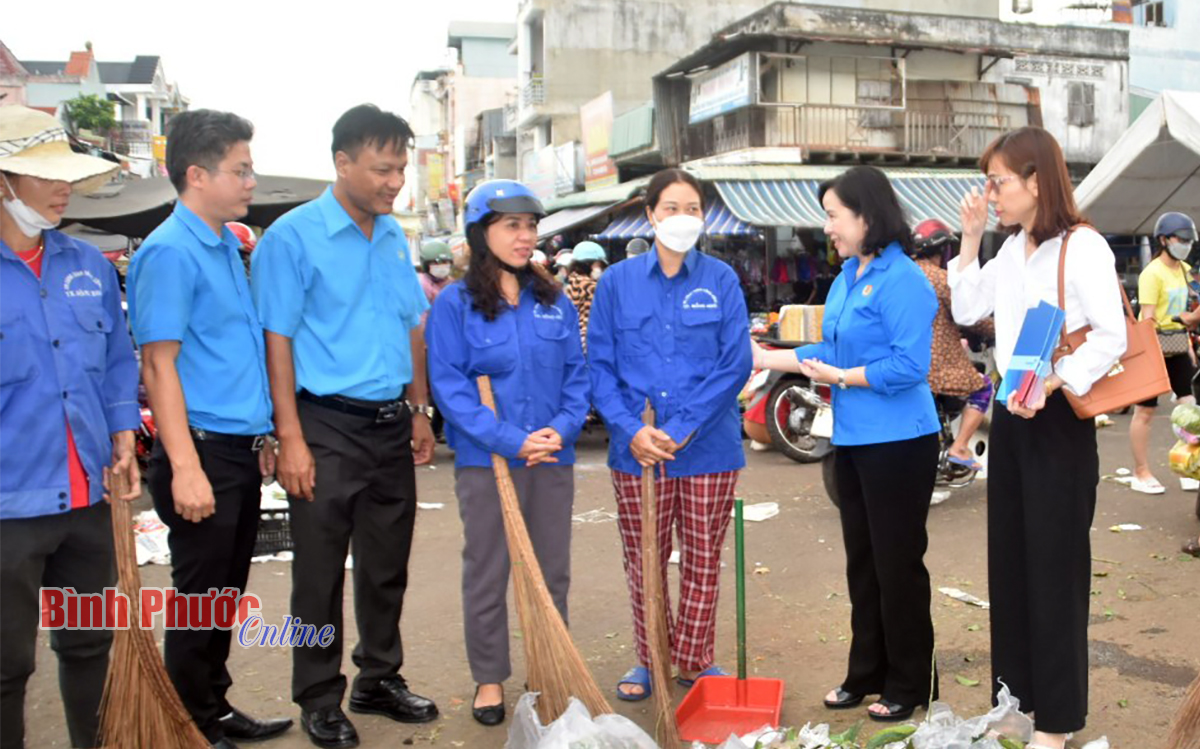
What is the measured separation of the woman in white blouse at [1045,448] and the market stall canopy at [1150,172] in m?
5.27

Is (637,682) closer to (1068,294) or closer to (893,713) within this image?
(893,713)

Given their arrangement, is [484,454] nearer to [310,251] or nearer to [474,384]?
[474,384]

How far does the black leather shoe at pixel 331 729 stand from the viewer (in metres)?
3.38

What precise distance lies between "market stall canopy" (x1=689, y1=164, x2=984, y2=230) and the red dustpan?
425 inches

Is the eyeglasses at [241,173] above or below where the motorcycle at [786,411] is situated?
above

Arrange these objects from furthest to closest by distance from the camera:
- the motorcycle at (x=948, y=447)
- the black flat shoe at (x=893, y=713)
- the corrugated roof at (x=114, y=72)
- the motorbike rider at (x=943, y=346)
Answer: the corrugated roof at (x=114, y=72), the motorcycle at (x=948, y=447), the motorbike rider at (x=943, y=346), the black flat shoe at (x=893, y=713)

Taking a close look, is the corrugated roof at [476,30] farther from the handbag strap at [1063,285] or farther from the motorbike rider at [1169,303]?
the handbag strap at [1063,285]

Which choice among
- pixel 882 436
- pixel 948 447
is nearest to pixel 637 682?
pixel 882 436

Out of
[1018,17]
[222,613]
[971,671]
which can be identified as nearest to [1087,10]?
[1018,17]

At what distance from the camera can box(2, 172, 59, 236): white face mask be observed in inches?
105

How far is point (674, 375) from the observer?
361cm

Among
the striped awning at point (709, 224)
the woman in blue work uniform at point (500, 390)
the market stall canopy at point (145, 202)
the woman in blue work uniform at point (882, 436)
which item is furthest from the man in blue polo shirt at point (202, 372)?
the striped awning at point (709, 224)

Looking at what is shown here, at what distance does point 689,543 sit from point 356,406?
4.10 feet

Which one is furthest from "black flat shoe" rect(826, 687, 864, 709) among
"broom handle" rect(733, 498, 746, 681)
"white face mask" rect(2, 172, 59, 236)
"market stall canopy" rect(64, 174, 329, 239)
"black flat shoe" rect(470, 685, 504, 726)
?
"market stall canopy" rect(64, 174, 329, 239)
